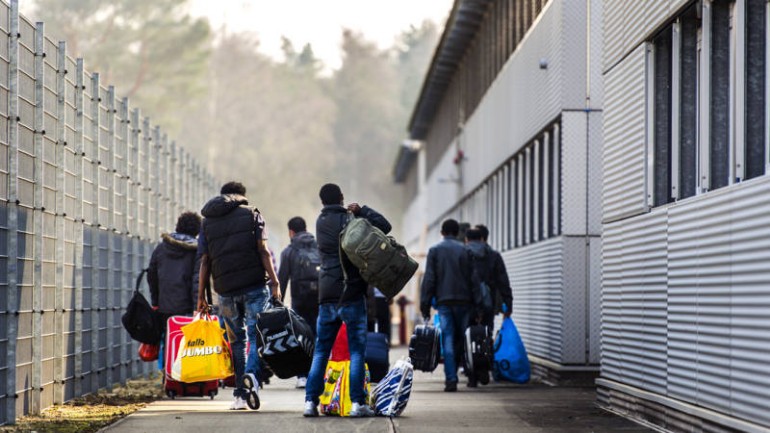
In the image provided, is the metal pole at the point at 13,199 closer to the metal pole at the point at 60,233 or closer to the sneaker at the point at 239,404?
the metal pole at the point at 60,233

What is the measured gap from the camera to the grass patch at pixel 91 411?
1155 centimetres

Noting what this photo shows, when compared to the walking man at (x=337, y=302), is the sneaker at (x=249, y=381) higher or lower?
lower

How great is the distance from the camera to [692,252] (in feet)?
35.6

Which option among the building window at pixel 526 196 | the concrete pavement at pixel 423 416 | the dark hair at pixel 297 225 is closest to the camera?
the concrete pavement at pixel 423 416

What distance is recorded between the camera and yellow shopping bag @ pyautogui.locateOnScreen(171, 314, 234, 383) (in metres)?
13.6

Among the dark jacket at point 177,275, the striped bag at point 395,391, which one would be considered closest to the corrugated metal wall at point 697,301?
the striped bag at point 395,391

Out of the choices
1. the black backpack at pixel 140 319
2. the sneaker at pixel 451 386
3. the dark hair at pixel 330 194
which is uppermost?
the dark hair at pixel 330 194

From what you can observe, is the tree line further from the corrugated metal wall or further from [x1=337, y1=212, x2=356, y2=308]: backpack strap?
[x1=337, y1=212, x2=356, y2=308]: backpack strap

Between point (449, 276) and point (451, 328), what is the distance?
21.7 inches

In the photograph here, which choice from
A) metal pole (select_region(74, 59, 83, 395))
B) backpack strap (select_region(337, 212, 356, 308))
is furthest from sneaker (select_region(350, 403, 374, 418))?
metal pole (select_region(74, 59, 83, 395))

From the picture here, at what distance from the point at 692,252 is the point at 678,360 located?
0.85 metres

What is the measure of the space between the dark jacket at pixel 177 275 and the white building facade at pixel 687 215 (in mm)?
4114

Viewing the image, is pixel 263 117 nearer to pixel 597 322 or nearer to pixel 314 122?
pixel 314 122

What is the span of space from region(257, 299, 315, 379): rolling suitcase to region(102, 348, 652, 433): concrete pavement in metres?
0.39
